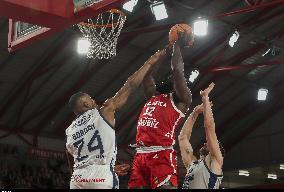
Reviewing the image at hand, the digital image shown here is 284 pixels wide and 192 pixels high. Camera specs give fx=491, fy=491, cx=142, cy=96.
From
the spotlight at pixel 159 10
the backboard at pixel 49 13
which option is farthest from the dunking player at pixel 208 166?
the spotlight at pixel 159 10

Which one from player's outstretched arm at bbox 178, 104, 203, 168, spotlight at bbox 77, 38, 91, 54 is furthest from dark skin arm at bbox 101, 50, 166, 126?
spotlight at bbox 77, 38, 91, 54

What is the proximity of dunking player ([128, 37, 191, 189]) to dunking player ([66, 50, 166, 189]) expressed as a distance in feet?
1.88

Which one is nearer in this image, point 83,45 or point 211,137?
point 211,137

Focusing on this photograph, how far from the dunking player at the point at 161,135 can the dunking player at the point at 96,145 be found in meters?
0.57

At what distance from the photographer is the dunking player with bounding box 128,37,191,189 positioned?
17.8ft

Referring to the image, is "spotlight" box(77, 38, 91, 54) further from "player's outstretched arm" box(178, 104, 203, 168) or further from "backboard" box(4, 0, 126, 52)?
"player's outstretched arm" box(178, 104, 203, 168)

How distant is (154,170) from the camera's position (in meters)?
5.45

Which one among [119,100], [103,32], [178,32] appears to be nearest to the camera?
[119,100]

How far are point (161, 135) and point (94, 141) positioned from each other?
951 millimetres

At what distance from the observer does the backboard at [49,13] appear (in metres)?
7.06

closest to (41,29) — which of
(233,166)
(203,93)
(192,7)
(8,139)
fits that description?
(203,93)

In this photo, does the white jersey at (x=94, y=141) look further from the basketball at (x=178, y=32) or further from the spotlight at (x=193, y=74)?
the spotlight at (x=193, y=74)

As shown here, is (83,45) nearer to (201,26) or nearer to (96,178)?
(201,26)

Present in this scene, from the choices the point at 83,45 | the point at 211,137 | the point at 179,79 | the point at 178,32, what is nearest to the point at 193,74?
the point at 83,45
